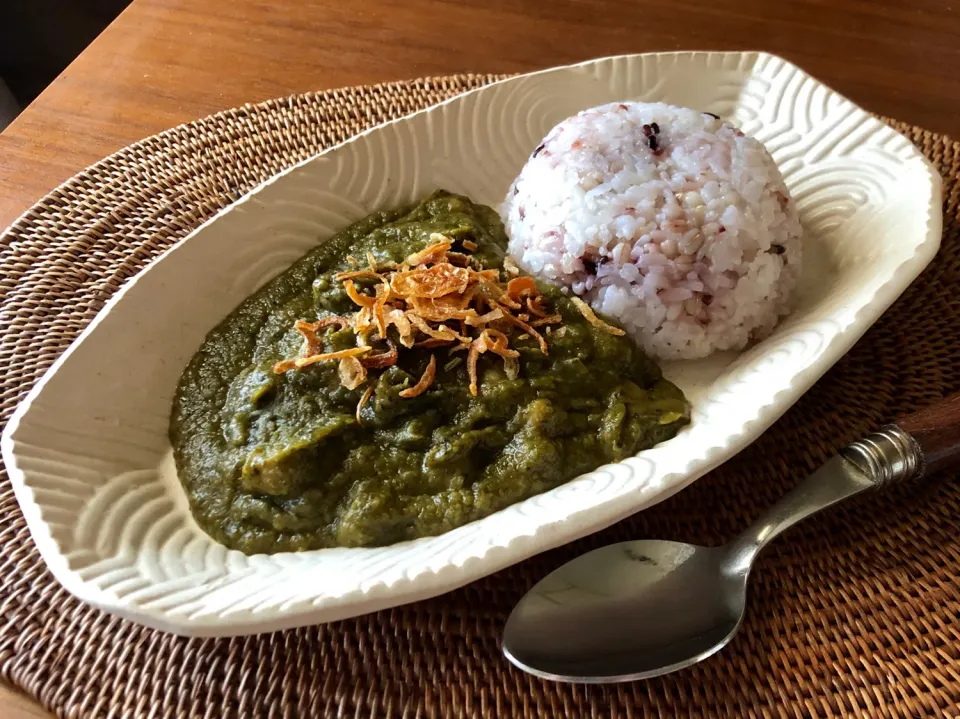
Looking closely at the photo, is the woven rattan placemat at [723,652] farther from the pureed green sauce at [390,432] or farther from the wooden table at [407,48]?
the wooden table at [407,48]

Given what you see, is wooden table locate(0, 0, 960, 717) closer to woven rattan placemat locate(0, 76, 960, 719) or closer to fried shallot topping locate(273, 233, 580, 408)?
woven rattan placemat locate(0, 76, 960, 719)

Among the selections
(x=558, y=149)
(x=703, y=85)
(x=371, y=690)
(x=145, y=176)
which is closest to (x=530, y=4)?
(x=703, y=85)

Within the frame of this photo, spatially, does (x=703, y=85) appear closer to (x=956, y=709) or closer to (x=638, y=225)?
(x=638, y=225)

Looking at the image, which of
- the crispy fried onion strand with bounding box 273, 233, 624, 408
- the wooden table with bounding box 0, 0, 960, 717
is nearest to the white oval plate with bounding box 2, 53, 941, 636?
the crispy fried onion strand with bounding box 273, 233, 624, 408

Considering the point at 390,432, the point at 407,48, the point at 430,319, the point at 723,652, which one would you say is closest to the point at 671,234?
the point at 430,319

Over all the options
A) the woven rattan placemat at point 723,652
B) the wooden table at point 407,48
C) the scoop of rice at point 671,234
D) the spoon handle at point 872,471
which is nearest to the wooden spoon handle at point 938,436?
the spoon handle at point 872,471
